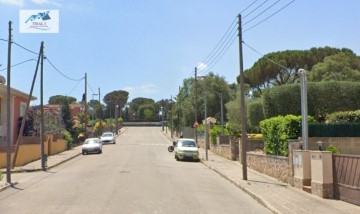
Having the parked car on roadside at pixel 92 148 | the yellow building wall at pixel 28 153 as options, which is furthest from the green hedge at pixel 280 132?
the parked car on roadside at pixel 92 148

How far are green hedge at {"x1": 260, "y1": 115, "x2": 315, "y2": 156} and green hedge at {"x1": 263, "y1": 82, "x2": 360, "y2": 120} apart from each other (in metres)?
14.3

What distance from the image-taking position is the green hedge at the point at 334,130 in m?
23.9

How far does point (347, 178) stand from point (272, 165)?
906 centimetres

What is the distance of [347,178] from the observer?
14.5 metres

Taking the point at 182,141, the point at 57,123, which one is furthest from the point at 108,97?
the point at 182,141

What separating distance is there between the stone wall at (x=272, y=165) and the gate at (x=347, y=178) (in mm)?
4634

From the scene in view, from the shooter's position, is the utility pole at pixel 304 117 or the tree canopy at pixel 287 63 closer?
the utility pole at pixel 304 117

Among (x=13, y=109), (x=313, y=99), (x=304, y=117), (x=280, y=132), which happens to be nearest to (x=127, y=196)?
(x=304, y=117)

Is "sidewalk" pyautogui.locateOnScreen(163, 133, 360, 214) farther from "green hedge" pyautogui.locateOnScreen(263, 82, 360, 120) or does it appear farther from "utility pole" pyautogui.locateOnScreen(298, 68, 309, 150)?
"green hedge" pyautogui.locateOnScreen(263, 82, 360, 120)

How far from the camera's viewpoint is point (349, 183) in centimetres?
1438

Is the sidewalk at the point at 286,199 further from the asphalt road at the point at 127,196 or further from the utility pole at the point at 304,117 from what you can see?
the utility pole at the point at 304,117

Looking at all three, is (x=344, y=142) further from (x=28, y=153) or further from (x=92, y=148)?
(x=92, y=148)

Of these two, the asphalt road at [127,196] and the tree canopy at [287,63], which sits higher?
the tree canopy at [287,63]

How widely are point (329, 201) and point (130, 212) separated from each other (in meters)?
6.25
